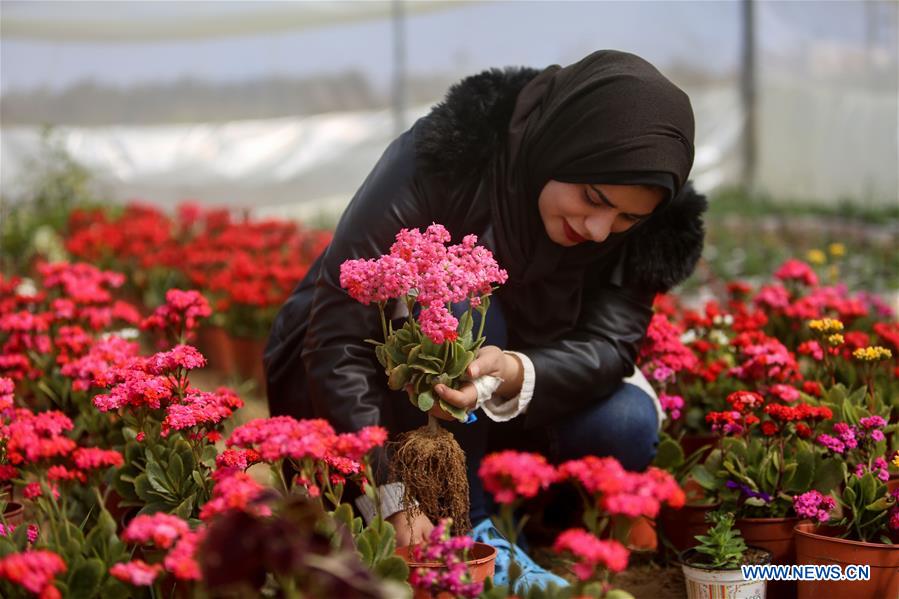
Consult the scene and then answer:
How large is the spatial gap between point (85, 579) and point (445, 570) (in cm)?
59

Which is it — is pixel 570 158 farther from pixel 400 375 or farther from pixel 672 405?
pixel 672 405

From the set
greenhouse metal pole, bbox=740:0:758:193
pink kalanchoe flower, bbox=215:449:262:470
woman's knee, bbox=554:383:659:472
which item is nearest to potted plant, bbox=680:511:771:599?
woman's knee, bbox=554:383:659:472

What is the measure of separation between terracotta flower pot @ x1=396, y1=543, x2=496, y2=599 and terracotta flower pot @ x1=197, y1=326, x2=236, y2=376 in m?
2.81

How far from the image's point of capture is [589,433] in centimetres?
250

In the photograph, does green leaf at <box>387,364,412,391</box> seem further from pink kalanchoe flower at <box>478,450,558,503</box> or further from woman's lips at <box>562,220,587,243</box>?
woman's lips at <box>562,220,587,243</box>

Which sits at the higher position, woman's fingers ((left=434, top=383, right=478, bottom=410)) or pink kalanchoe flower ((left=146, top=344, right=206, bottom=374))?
pink kalanchoe flower ((left=146, top=344, right=206, bottom=374))

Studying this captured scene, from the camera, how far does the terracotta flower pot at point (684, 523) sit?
97.2 inches

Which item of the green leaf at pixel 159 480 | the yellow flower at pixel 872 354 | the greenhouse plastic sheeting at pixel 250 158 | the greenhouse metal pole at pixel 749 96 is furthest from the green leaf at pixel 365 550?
the greenhouse metal pole at pixel 749 96

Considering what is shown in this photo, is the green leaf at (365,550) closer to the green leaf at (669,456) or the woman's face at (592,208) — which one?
the woman's face at (592,208)

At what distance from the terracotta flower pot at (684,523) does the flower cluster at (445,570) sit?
97 cm

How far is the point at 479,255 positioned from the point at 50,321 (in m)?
1.81

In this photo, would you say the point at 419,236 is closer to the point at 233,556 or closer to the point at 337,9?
the point at 233,556

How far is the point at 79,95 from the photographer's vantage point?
9422mm

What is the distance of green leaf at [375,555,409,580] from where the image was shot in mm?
1731
